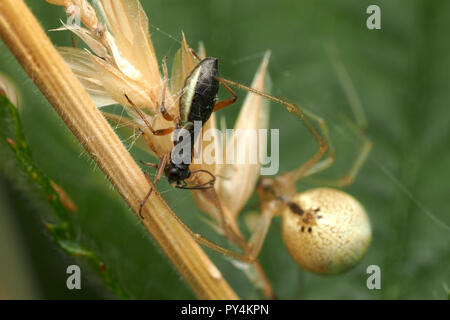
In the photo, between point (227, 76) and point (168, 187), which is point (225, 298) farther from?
point (227, 76)

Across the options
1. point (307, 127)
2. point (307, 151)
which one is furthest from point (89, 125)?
point (307, 151)

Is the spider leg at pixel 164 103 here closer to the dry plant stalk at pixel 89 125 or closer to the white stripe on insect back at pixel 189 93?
the white stripe on insect back at pixel 189 93

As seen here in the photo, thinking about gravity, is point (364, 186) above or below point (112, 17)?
below

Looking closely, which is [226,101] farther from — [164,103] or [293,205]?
[293,205]

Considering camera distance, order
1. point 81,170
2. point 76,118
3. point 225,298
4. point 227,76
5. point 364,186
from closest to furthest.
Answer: point 76,118 < point 225,298 < point 227,76 < point 81,170 < point 364,186

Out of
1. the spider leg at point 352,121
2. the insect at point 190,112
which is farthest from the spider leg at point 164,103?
the spider leg at point 352,121
